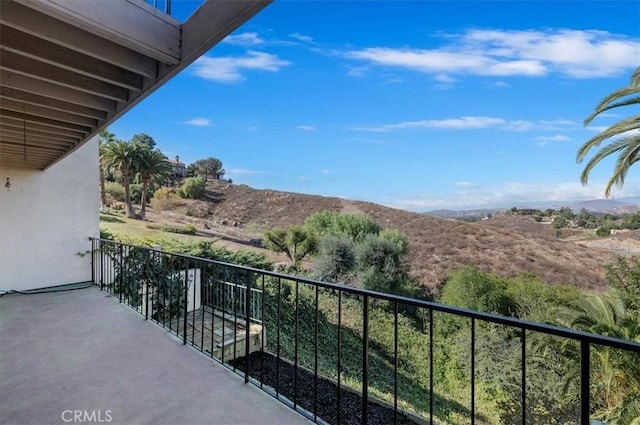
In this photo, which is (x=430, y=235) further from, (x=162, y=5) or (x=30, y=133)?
(x=162, y=5)

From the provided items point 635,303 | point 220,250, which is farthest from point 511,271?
point 220,250

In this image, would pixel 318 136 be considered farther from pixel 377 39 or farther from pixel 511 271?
pixel 511 271

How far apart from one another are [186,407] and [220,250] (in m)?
8.94

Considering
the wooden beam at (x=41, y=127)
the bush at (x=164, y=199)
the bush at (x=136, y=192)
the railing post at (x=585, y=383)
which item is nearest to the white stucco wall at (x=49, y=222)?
the wooden beam at (x=41, y=127)

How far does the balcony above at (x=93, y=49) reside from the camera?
1.42 meters

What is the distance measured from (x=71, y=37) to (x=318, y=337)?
6.02 metres

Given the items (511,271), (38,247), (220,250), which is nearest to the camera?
(38,247)

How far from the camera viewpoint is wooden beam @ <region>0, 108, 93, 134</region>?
263 centimetres

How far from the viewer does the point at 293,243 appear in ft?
44.6

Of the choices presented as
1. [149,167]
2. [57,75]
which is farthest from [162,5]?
[149,167]

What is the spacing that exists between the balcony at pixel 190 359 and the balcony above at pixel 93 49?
137cm

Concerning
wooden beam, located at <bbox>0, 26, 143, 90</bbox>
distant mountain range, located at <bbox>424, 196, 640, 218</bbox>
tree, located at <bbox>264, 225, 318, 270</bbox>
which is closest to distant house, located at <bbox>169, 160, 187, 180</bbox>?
tree, located at <bbox>264, 225, 318, 270</bbox>

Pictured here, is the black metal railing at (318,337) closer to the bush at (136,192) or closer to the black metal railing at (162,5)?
the black metal railing at (162,5)

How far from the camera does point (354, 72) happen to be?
510 inches
